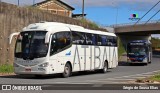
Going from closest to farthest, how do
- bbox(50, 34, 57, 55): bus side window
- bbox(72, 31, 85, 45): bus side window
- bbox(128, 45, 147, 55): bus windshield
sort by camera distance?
bbox(50, 34, 57, 55): bus side window → bbox(72, 31, 85, 45): bus side window → bbox(128, 45, 147, 55): bus windshield

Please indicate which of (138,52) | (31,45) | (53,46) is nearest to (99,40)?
(53,46)

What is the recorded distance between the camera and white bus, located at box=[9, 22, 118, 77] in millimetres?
24203

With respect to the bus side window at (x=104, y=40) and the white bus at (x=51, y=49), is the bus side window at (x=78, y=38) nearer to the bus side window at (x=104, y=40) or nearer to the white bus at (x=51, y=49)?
the white bus at (x=51, y=49)

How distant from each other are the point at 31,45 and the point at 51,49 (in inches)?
44.9

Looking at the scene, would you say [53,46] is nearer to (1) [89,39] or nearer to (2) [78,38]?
(2) [78,38]

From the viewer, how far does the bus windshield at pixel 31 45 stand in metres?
24.2

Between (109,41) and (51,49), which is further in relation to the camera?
(109,41)

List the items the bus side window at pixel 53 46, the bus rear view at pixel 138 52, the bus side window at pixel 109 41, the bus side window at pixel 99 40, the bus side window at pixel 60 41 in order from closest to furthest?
the bus side window at pixel 53 46 → the bus side window at pixel 60 41 → the bus side window at pixel 99 40 → the bus side window at pixel 109 41 → the bus rear view at pixel 138 52

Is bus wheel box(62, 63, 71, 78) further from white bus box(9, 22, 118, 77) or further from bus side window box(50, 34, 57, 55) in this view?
bus side window box(50, 34, 57, 55)

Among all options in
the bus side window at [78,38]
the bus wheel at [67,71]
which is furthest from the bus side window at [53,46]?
the bus side window at [78,38]

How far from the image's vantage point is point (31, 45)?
24.4 m

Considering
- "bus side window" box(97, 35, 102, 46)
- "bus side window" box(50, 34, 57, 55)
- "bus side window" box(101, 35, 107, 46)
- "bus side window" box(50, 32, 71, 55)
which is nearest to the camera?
"bus side window" box(50, 34, 57, 55)

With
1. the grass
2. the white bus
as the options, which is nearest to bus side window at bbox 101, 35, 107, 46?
the white bus

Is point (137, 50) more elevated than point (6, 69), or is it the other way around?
point (137, 50)
